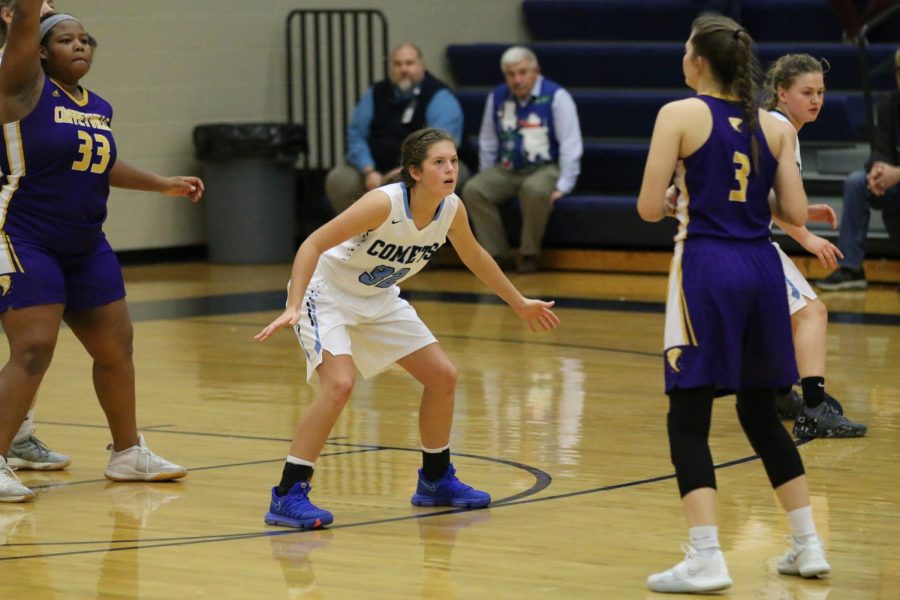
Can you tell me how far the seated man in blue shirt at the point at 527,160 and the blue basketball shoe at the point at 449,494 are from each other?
22.5ft

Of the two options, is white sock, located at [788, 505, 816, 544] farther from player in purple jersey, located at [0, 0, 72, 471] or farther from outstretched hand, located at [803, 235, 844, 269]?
player in purple jersey, located at [0, 0, 72, 471]

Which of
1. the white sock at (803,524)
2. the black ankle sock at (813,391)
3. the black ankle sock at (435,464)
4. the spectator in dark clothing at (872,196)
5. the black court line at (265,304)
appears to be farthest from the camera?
the spectator in dark clothing at (872,196)

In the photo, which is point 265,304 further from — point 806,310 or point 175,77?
point 806,310

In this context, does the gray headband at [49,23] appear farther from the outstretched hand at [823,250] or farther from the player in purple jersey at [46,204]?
the outstretched hand at [823,250]

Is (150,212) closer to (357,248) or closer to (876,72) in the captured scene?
(876,72)

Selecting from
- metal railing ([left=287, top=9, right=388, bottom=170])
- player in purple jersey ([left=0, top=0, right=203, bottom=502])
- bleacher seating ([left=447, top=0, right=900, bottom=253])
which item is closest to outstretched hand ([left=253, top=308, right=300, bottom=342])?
player in purple jersey ([left=0, top=0, right=203, bottom=502])

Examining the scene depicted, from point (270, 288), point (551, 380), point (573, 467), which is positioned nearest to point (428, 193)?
point (573, 467)

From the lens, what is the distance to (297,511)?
4.68 metres

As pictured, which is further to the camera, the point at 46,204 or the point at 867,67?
the point at 867,67

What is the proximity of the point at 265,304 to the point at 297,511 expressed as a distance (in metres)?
5.68

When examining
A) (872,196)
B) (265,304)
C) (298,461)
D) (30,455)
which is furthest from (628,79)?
(298,461)

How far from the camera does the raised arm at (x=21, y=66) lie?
15.7 ft

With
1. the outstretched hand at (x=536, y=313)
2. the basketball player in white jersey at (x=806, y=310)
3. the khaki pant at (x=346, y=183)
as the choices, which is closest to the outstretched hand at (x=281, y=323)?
the outstretched hand at (x=536, y=313)

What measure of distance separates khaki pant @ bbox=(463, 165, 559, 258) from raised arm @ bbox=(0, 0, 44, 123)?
6.96m
